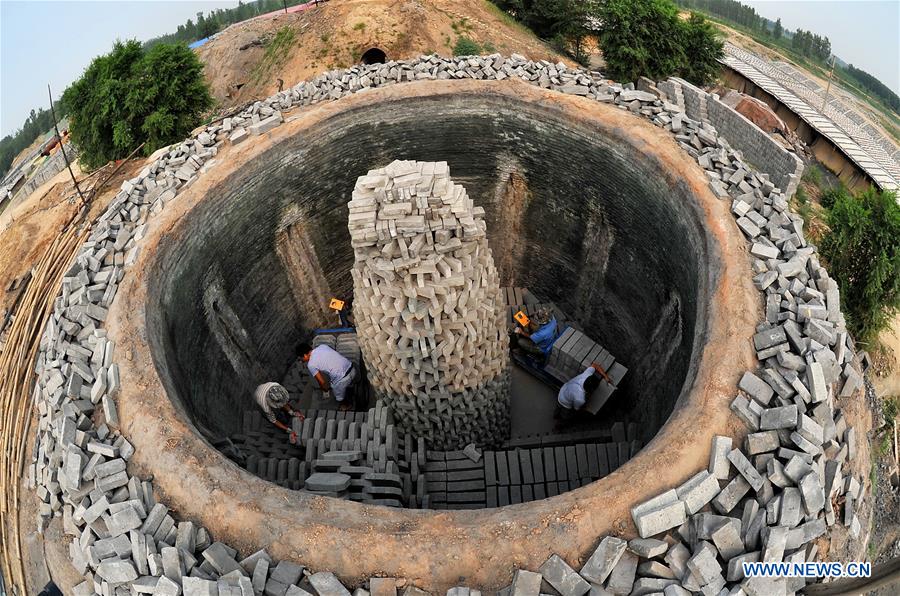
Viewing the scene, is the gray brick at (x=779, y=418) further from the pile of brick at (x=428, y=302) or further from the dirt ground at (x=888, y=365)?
the dirt ground at (x=888, y=365)

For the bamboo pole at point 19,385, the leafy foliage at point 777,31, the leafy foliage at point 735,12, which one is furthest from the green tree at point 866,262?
the leafy foliage at point 735,12

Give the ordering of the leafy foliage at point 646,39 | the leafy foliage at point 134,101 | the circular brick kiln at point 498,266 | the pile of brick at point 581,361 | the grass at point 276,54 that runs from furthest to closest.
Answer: the leafy foliage at point 646,39
the grass at point 276,54
the leafy foliage at point 134,101
the pile of brick at point 581,361
the circular brick kiln at point 498,266

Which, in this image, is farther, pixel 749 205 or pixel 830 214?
pixel 830 214

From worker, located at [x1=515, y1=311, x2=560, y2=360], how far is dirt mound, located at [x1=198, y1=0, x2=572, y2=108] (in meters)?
8.92

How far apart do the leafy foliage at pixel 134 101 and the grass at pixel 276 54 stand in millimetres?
2102

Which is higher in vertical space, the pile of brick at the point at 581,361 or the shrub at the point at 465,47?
the shrub at the point at 465,47

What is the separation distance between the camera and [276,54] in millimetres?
18250

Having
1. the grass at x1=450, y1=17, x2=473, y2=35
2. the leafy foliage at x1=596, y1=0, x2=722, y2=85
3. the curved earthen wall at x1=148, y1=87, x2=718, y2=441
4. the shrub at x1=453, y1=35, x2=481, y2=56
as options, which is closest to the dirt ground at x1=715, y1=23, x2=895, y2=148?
the leafy foliage at x1=596, y1=0, x2=722, y2=85

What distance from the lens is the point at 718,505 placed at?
541 cm

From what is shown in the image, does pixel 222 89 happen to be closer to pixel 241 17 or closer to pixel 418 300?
pixel 418 300

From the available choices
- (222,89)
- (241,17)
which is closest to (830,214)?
(222,89)

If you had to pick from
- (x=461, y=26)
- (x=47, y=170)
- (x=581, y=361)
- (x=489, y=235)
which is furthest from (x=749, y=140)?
(x=47, y=170)

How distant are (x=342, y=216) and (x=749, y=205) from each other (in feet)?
22.6

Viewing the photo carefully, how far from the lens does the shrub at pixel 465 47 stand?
16.3 metres
